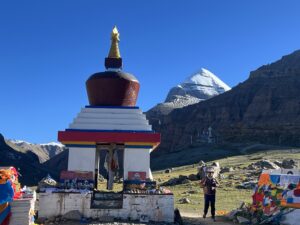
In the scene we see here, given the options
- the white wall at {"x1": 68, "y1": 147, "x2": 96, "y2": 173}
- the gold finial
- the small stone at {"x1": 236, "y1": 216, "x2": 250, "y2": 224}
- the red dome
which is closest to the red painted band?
the white wall at {"x1": 68, "y1": 147, "x2": 96, "y2": 173}

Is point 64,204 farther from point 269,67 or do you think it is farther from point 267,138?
point 269,67

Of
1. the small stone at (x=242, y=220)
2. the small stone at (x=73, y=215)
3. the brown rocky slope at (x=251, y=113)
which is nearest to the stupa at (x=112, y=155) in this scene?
the small stone at (x=73, y=215)

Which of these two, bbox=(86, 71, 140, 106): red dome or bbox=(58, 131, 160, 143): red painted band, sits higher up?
bbox=(86, 71, 140, 106): red dome

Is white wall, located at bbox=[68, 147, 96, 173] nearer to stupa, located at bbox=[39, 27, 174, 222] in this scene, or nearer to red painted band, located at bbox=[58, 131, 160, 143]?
stupa, located at bbox=[39, 27, 174, 222]

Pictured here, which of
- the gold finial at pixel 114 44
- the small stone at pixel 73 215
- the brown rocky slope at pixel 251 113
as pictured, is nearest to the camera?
the small stone at pixel 73 215

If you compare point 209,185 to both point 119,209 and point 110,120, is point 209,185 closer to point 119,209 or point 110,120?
point 119,209

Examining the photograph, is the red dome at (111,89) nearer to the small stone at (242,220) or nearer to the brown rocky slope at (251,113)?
the small stone at (242,220)

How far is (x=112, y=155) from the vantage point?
23219 millimetres

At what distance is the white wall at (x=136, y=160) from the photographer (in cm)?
1948

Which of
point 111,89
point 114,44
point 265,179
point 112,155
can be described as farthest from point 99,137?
point 265,179

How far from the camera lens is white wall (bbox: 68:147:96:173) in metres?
19.5

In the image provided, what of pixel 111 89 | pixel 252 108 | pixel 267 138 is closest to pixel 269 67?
pixel 252 108

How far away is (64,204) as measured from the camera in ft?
56.1

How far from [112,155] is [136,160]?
3908 mm
